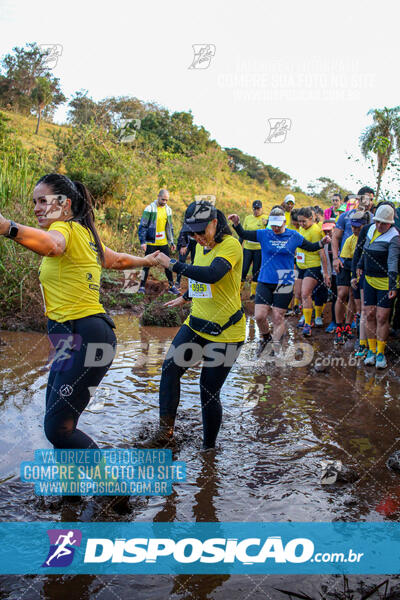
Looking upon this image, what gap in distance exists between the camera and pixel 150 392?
5.73 metres

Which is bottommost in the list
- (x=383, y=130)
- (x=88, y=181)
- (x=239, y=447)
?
(x=239, y=447)

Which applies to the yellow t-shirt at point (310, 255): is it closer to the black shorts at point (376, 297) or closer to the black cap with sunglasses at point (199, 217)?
the black shorts at point (376, 297)

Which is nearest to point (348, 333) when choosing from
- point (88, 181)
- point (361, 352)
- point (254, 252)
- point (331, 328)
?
point (331, 328)

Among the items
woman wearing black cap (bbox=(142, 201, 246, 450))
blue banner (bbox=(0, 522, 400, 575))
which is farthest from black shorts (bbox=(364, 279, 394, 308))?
blue banner (bbox=(0, 522, 400, 575))

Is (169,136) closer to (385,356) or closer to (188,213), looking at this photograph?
(385,356)

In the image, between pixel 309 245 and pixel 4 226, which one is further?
pixel 309 245

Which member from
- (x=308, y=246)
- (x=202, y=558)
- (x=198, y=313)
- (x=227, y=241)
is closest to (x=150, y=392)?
(x=198, y=313)

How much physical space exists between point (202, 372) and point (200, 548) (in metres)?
1.39

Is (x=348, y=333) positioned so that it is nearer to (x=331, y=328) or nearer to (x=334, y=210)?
(x=331, y=328)

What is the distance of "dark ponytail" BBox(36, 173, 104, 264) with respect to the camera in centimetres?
292

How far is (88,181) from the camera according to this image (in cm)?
1509

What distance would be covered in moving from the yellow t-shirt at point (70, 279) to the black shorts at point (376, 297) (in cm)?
517

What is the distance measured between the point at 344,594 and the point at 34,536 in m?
1.79

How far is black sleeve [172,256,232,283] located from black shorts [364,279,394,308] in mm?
4068
